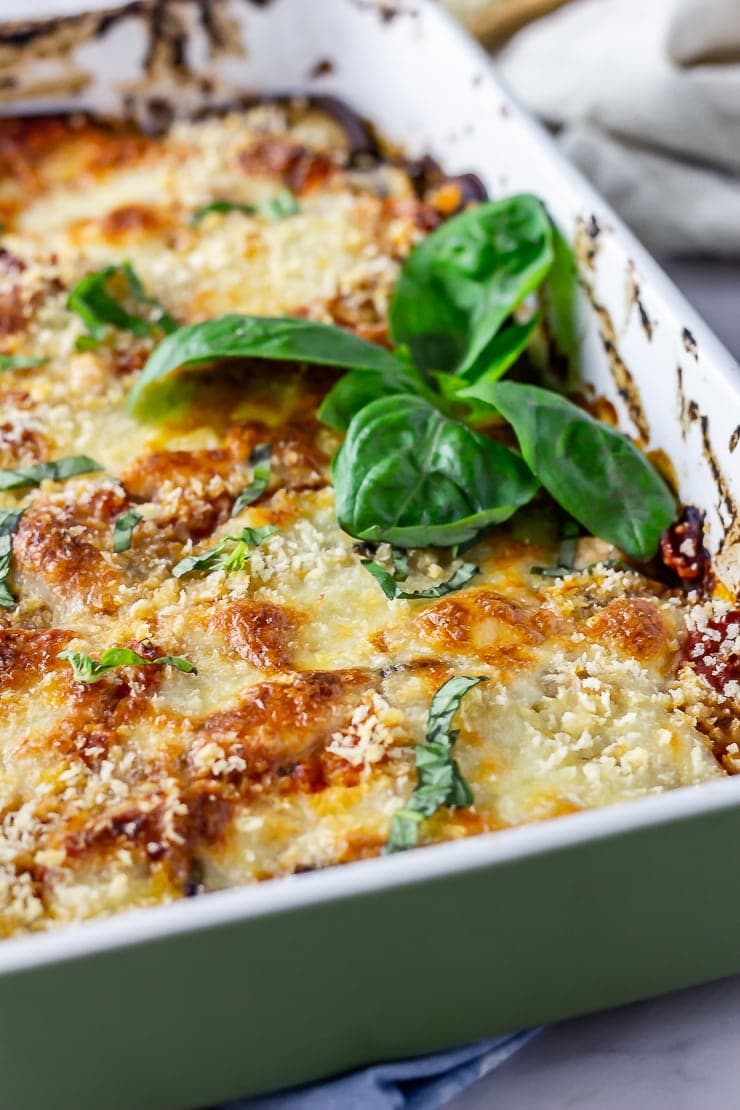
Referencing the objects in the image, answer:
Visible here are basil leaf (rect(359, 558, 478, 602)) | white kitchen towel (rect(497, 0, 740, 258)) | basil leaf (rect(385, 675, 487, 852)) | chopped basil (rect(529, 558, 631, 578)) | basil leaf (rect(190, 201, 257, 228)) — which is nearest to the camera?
basil leaf (rect(385, 675, 487, 852))

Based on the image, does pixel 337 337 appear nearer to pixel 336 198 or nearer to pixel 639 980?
pixel 336 198

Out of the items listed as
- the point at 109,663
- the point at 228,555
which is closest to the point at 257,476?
the point at 228,555

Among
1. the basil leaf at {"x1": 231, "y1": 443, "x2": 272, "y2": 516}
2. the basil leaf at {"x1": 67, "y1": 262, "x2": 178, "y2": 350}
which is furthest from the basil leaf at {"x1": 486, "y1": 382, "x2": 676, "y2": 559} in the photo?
the basil leaf at {"x1": 67, "y1": 262, "x2": 178, "y2": 350}

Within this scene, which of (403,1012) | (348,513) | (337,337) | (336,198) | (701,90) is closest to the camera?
(403,1012)

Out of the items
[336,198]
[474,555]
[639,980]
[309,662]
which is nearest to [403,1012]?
[639,980]

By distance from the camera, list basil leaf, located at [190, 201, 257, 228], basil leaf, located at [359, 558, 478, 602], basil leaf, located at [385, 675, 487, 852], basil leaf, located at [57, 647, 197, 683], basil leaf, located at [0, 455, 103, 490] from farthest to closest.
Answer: basil leaf, located at [190, 201, 257, 228] → basil leaf, located at [0, 455, 103, 490] → basil leaf, located at [359, 558, 478, 602] → basil leaf, located at [57, 647, 197, 683] → basil leaf, located at [385, 675, 487, 852]

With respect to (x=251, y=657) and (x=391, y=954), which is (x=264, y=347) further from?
(x=391, y=954)

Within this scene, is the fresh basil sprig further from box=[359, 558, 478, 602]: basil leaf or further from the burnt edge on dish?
the burnt edge on dish
